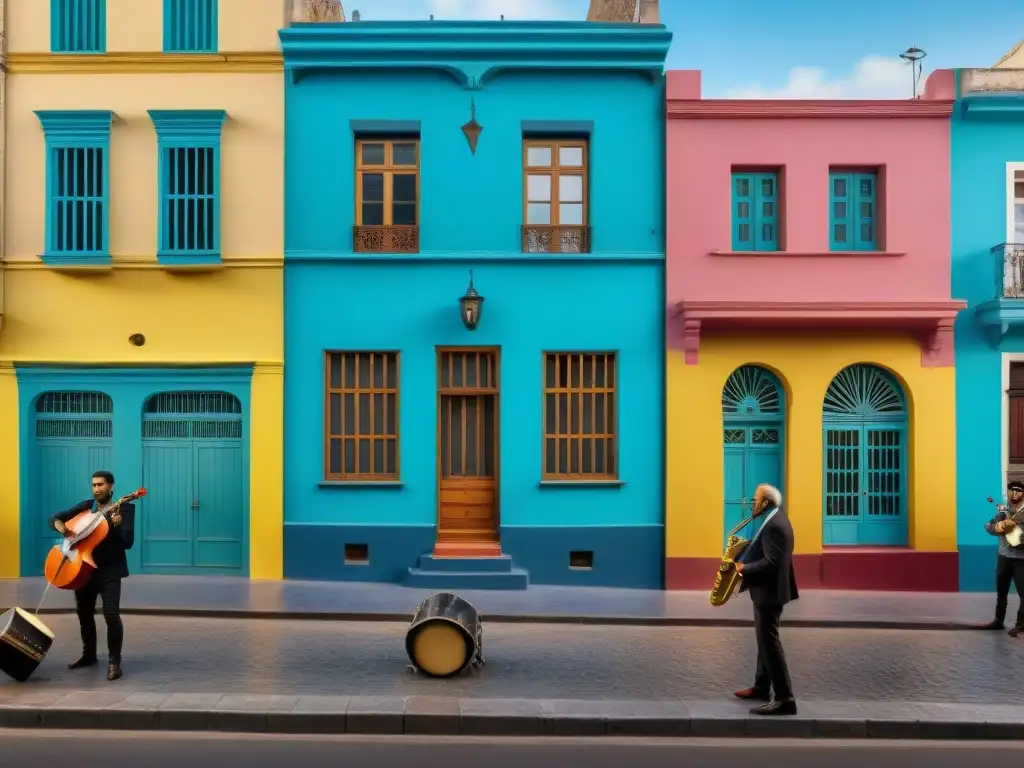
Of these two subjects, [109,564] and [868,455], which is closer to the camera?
[109,564]

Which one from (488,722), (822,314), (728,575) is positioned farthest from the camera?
(822,314)

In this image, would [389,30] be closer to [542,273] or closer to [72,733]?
[542,273]

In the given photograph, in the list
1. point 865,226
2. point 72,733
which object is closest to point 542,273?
point 865,226

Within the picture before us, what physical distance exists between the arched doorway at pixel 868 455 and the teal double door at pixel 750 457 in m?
0.74

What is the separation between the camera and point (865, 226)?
13.1 m

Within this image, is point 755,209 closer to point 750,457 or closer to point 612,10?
point 750,457

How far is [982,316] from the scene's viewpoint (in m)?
12.7

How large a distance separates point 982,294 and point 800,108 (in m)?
3.82

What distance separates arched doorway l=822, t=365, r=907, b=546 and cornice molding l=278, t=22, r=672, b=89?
5584 mm

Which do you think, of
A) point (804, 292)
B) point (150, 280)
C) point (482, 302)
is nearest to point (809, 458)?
point (804, 292)

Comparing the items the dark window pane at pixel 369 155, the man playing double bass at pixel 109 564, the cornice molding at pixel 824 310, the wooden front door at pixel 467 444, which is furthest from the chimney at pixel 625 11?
the man playing double bass at pixel 109 564

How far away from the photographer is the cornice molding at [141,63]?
12820 millimetres

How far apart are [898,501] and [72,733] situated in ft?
36.4

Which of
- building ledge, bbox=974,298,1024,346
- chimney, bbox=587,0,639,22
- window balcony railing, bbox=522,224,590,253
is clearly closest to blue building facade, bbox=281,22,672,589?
window balcony railing, bbox=522,224,590,253
